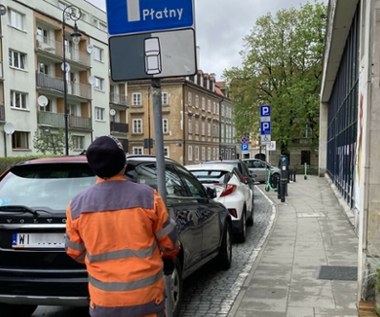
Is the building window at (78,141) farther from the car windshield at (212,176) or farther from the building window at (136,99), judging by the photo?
the car windshield at (212,176)

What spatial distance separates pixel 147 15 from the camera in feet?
10.5

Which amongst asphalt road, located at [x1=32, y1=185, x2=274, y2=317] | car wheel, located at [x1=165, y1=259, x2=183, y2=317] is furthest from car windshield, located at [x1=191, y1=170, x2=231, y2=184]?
car wheel, located at [x1=165, y1=259, x2=183, y2=317]

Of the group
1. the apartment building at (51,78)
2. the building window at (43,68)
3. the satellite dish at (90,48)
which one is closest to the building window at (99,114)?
the apartment building at (51,78)

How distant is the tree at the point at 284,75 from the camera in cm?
4159

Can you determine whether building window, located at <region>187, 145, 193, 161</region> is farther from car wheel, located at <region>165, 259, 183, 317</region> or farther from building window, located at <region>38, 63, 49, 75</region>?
car wheel, located at <region>165, 259, 183, 317</region>

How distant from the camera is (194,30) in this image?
124 inches

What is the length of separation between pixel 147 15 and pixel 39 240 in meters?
2.20

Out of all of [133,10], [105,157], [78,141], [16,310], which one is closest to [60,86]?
[78,141]

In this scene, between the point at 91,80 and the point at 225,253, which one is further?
the point at 91,80

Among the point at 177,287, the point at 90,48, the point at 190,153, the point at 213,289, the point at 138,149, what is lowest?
the point at 190,153

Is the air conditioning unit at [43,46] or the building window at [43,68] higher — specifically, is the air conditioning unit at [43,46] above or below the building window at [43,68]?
above

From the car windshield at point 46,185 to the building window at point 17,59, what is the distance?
31767mm

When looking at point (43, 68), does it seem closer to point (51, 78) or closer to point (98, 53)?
point (51, 78)

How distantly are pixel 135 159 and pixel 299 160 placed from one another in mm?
58999
